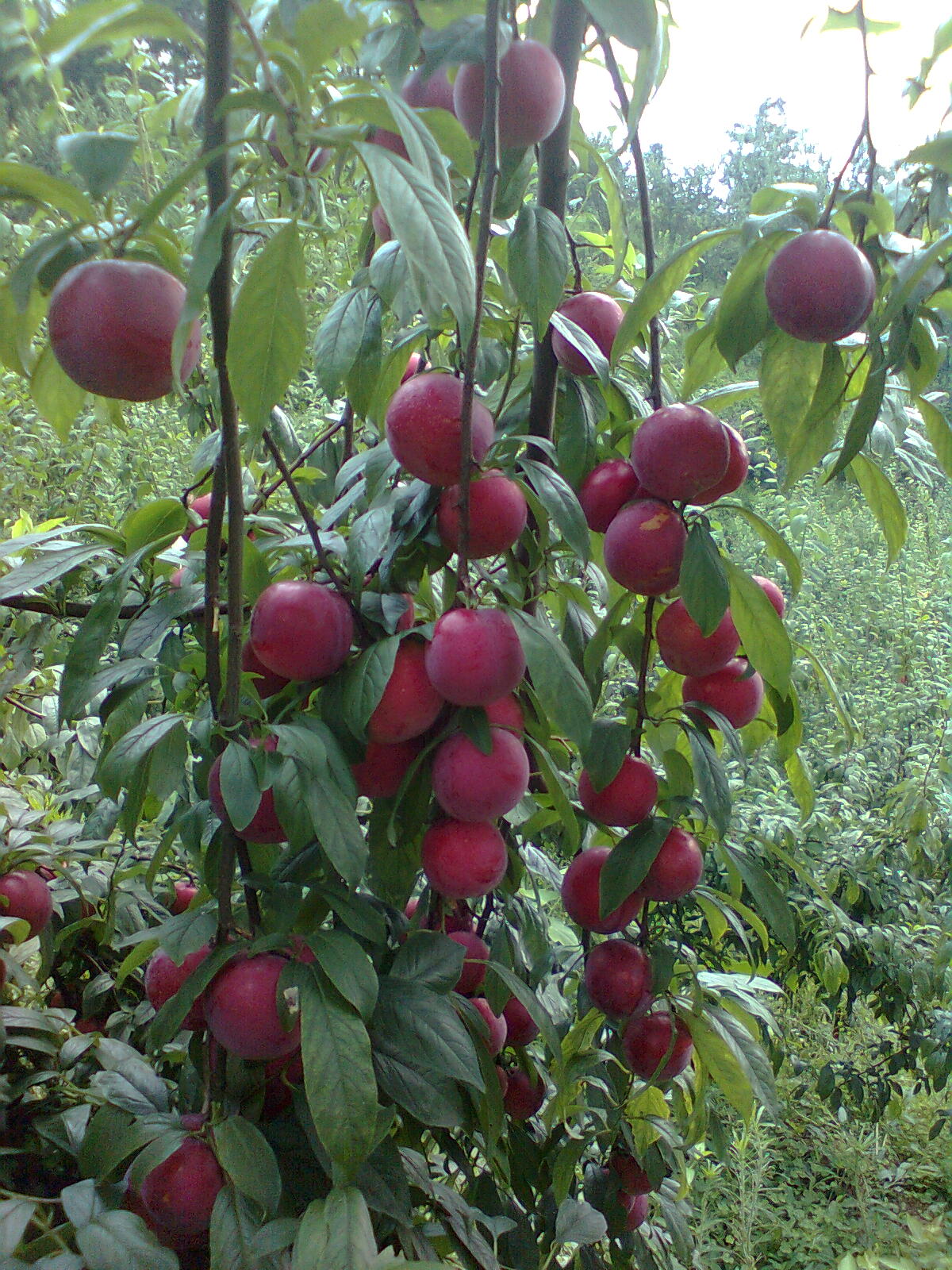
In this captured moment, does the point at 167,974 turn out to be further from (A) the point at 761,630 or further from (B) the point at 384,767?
(A) the point at 761,630

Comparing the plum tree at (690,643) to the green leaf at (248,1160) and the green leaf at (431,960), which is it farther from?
the green leaf at (248,1160)

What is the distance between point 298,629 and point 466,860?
149mm

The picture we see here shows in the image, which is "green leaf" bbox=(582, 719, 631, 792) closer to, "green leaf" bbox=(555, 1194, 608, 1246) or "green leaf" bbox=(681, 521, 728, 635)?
"green leaf" bbox=(681, 521, 728, 635)

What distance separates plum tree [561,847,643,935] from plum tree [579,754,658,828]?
1.5 inches

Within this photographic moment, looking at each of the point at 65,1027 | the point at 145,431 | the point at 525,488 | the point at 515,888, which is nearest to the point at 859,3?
the point at 525,488

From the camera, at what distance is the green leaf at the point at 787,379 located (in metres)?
0.50

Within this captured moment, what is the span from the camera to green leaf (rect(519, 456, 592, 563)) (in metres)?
0.44

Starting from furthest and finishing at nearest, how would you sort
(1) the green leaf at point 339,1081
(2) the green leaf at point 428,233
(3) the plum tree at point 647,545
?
(3) the plum tree at point 647,545 < (1) the green leaf at point 339,1081 < (2) the green leaf at point 428,233

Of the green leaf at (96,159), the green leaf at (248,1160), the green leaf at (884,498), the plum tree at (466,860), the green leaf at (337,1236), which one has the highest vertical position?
the green leaf at (96,159)

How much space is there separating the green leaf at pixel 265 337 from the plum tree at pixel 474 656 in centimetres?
13

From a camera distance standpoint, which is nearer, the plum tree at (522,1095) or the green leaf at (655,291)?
the green leaf at (655,291)

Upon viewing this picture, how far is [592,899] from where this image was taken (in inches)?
22.6

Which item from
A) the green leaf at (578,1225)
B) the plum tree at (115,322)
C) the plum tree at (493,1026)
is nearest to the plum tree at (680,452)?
the plum tree at (115,322)

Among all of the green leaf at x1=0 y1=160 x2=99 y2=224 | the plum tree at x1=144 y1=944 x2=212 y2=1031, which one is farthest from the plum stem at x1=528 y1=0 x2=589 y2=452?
the plum tree at x1=144 y1=944 x2=212 y2=1031
